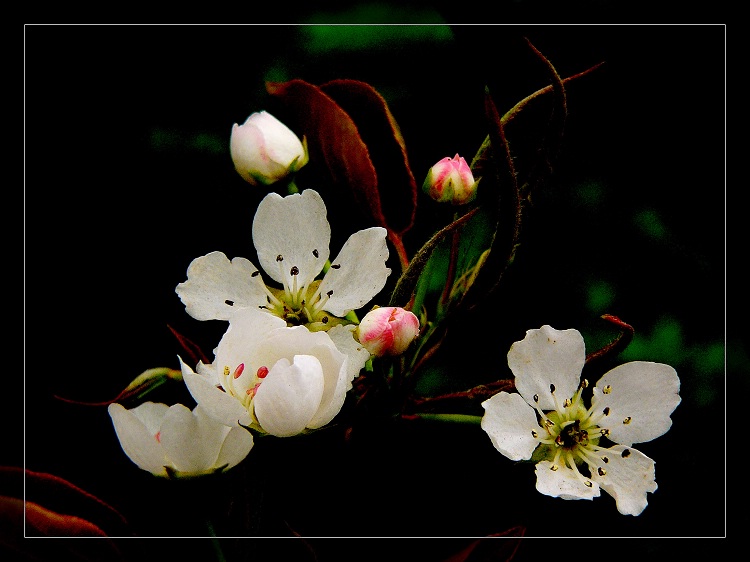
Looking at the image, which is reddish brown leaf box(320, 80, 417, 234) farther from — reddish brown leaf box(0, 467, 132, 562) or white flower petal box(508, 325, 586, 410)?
reddish brown leaf box(0, 467, 132, 562)

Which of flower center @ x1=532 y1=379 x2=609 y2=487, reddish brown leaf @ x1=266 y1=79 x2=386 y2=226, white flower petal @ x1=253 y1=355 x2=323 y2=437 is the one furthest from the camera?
reddish brown leaf @ x1=266 y1=79 x2=386 y2=226

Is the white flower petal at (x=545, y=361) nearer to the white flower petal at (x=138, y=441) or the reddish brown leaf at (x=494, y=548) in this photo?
the reddish brown leaf at (x=494, y=548)

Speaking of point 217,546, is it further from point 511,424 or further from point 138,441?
point 511,424

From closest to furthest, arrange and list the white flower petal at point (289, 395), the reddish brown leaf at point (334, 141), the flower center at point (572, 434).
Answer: the white flower petal at point (289, 395)
the flower center at point (572, 434)
the reddish brown leaf at point (334, 141)

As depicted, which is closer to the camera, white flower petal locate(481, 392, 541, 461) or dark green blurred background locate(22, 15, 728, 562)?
white flower petal locate(481, 392, 541, 461)

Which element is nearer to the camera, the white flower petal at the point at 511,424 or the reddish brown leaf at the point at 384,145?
the white flower petal at the point at 511,424

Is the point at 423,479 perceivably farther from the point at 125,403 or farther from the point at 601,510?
the point at 125,403

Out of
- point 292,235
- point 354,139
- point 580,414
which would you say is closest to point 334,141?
point 354,139

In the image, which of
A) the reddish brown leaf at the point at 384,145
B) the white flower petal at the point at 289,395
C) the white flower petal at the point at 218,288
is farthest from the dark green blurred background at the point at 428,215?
the white flower petal at the point at 289,395

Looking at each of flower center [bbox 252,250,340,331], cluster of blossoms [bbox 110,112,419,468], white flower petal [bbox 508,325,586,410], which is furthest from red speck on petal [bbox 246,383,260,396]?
white flower petal [bbox 508,325,586,410]
